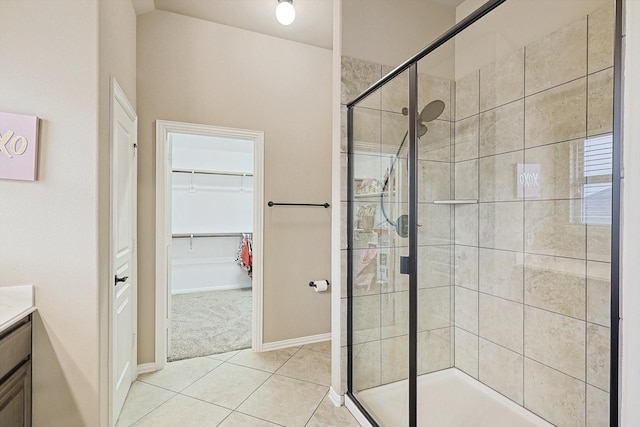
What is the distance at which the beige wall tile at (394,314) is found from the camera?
1.81 meters

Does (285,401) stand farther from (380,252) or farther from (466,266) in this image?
(466,266)

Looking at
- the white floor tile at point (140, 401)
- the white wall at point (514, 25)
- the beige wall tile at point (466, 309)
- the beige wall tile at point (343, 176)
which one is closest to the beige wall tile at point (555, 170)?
the white wall at point (514, 25)

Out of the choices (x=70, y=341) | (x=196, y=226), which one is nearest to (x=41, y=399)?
(x=70, y=341)

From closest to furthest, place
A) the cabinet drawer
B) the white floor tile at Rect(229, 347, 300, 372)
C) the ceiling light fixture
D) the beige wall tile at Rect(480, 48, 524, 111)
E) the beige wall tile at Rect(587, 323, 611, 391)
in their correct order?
the cabinet drawer, the beige wall tile at Rect(587, 323, 611, 391), the beige wall tile at Rect(480, 48, 524, 111), the ceiling light fixture, the white floor tile at Rect(229, 347, 300, 372)

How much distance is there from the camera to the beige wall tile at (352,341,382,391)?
2025mm

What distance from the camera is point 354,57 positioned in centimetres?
214

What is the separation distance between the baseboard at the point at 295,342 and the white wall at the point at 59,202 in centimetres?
152

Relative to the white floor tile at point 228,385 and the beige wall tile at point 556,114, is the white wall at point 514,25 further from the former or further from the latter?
the white floor tile at point 228,385

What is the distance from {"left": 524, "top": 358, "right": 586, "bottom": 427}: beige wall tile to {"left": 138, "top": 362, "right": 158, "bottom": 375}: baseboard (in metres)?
2.66

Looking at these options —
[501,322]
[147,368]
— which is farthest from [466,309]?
[147,368]

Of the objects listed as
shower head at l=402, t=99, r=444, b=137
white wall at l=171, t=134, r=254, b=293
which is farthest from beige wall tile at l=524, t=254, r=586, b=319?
white wall at l=171, t=134, r=254, b=293

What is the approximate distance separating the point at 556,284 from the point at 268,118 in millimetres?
2513

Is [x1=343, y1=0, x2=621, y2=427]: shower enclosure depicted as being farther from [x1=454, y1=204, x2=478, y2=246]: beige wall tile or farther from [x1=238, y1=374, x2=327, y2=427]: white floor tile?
[x1=238, y1=374, x2=327, y2=427]: white floor tile

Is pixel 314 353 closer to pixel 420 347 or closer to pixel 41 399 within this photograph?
pixel 420 347
